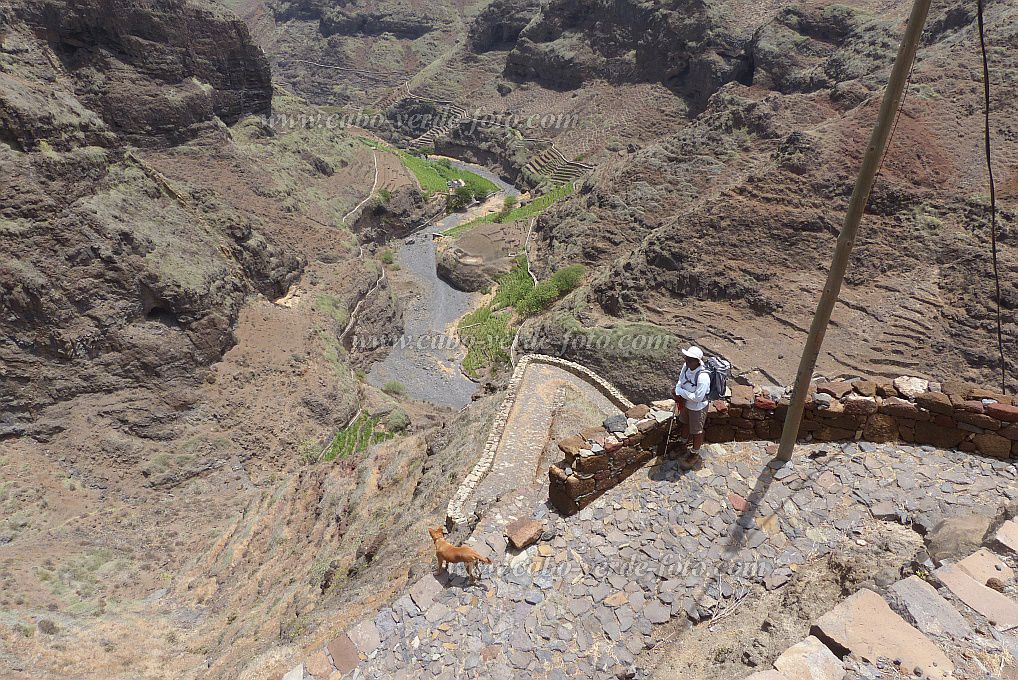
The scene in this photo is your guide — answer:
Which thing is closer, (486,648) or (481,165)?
(486,648)

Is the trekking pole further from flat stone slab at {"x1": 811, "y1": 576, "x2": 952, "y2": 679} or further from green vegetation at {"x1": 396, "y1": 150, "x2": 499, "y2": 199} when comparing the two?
green vegetation at {"x1": 396, "y1": 150, "x2": 499, "y2": 199}

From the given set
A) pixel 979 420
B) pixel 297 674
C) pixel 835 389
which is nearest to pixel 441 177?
pixel 835 389

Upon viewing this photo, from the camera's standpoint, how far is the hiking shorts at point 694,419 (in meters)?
7.65

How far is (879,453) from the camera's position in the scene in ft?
25.4

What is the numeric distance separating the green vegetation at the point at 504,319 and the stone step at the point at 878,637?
62.7 feet

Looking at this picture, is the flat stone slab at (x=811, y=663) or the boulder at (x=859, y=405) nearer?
the flat stone slab at (x=811, y=663)

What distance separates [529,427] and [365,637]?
6825mm

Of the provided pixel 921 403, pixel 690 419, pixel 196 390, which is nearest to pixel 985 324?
pixel 921 403

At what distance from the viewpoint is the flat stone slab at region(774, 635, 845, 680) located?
451 cm

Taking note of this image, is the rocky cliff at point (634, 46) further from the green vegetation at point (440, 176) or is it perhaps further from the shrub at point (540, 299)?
the shrub at point (540, 299)

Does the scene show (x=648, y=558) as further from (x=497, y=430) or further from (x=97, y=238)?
(x=97, y=238)

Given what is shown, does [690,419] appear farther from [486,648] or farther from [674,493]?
[486,648]

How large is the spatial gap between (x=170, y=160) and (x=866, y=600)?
3180 centimetres

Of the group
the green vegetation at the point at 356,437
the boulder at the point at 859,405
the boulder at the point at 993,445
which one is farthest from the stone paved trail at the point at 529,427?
the green vegetation at the point at 356,437
